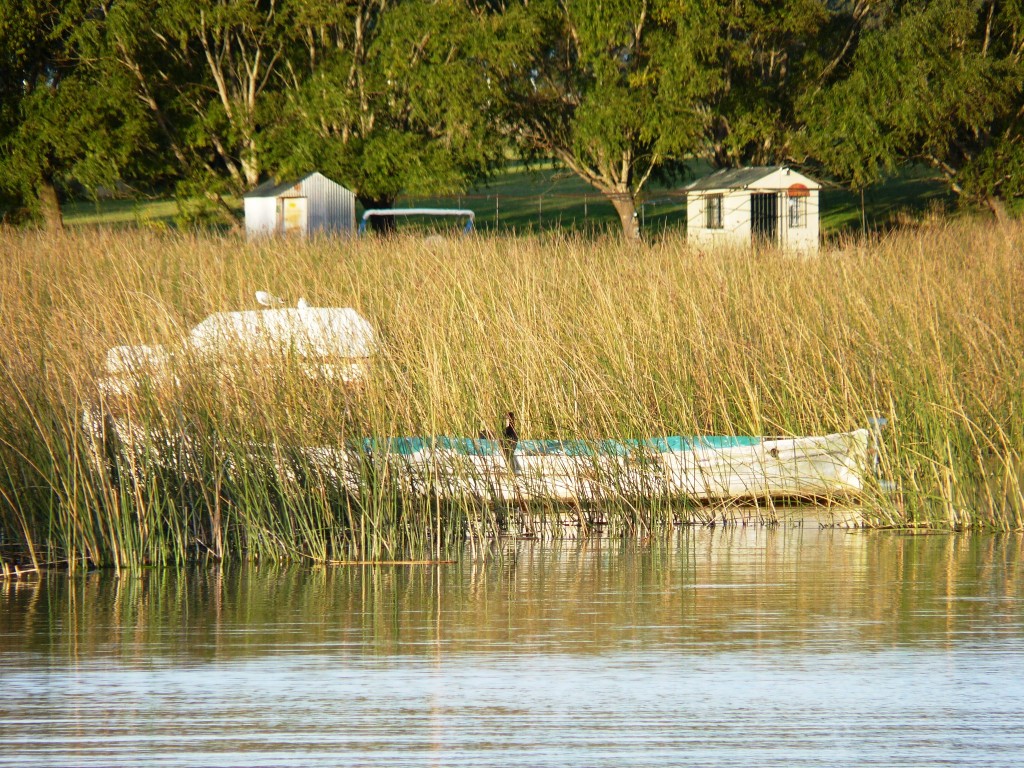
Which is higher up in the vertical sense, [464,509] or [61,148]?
[61,148]

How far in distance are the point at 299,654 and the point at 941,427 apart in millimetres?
3602

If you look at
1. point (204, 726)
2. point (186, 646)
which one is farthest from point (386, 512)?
point (204, 726)

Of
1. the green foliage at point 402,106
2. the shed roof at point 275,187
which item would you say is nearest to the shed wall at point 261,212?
the shed roof at point 275,187

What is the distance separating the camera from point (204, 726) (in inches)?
154

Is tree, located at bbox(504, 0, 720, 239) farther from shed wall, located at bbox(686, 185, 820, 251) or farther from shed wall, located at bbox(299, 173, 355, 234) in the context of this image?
shed wall, located at bbox(299, 173, 355, 234)

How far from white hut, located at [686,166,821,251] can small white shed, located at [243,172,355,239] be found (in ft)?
20.2

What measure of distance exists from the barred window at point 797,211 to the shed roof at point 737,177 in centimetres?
55

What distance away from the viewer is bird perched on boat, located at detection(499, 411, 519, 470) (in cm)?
694

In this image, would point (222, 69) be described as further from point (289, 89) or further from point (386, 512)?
point (386, 512)

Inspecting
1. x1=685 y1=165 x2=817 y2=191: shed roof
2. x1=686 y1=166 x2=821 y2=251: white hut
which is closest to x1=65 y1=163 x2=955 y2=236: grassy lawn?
x1=686 y1=166 x2=821 y2=251: white hut

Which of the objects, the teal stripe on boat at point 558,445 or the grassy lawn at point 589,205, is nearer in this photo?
the teal stripe on boat at point 558,445

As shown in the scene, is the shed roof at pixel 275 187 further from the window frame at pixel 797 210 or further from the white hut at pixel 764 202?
the window frame at pixel 797 210

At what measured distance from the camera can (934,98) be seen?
2514 centimetres

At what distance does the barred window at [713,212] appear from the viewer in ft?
90.5
